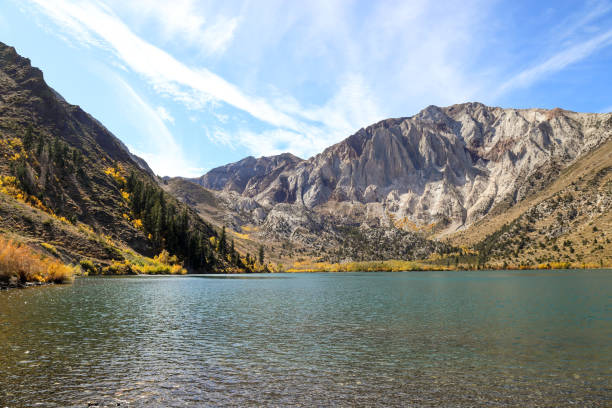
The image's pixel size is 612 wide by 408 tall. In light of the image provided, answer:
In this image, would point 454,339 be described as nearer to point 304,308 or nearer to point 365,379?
point 365,379

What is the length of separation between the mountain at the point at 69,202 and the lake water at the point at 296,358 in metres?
65.4

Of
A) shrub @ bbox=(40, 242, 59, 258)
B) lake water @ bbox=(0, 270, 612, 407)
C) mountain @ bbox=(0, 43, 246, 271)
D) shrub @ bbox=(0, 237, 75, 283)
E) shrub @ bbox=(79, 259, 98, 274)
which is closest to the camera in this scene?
lake water @ bbox=(0, 270, 612, 407)

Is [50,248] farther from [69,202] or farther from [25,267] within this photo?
[69,202]

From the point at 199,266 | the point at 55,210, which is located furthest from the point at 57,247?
the point at 199,266

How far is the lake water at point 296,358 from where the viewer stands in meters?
17.4

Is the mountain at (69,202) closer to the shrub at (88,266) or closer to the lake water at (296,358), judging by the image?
the shrub at (88,266)

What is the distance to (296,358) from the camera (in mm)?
24641

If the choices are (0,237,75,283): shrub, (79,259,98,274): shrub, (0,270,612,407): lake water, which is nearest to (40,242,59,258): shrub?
(0,237,75,283): shrub

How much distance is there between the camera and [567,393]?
17.9 metres

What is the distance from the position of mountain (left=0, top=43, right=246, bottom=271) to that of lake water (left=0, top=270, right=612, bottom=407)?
65.4 m

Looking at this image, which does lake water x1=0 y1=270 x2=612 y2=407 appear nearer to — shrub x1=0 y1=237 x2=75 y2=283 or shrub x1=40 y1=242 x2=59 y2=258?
shrub x1=0 y1=237 x2=75 y2=283

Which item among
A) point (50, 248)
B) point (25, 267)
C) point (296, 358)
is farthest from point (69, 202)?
point (296, 358)

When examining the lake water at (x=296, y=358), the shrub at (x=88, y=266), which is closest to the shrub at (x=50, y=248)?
the shrub at (x=88, y=266)

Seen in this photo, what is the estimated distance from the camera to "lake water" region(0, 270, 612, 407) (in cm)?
1739
